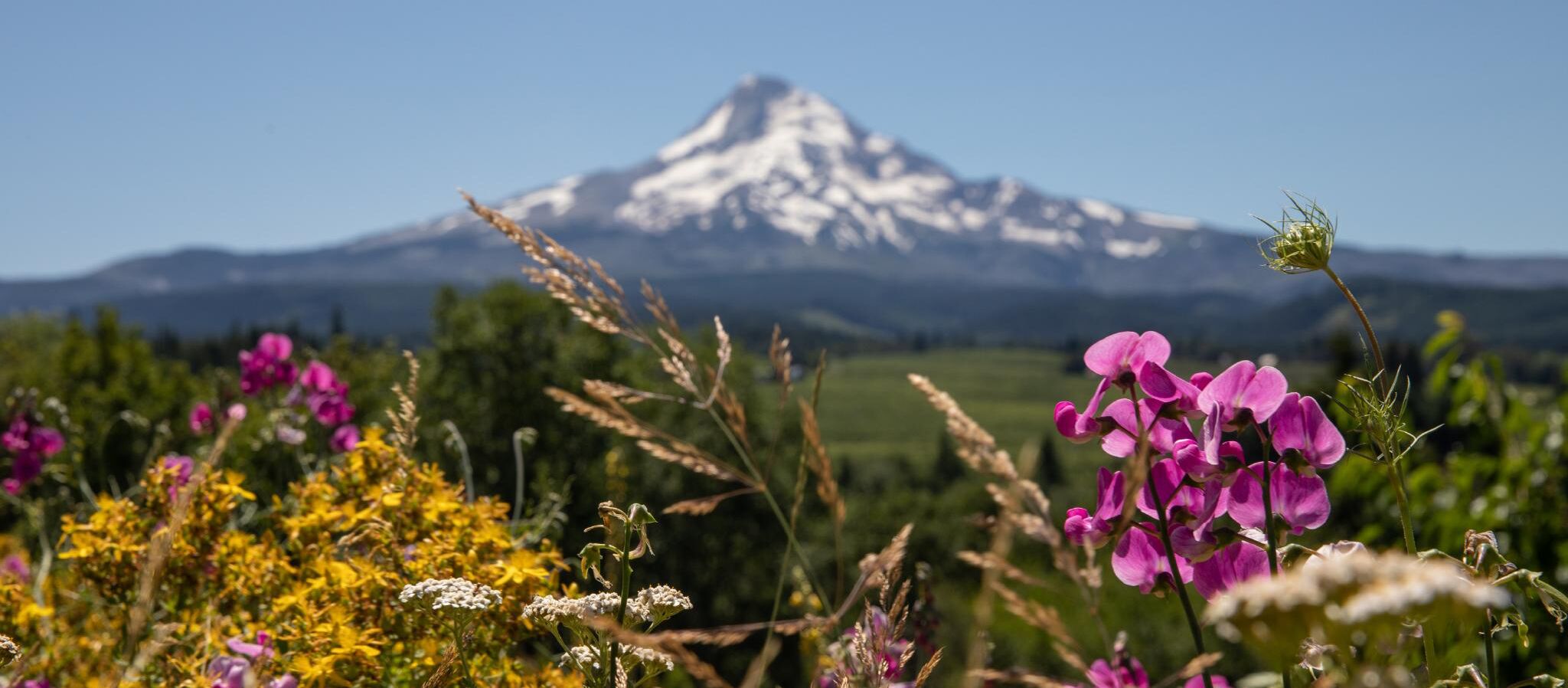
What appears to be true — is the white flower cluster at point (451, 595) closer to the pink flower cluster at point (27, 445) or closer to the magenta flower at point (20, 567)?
the magenta flower at point (20, 567)

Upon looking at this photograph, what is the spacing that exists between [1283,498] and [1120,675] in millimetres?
701

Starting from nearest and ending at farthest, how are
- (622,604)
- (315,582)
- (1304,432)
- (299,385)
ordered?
(622,604) < (1304,432) < (315,582) < (299,385)

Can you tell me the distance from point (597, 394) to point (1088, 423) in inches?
33.1

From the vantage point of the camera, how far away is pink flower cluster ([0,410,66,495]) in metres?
5.37

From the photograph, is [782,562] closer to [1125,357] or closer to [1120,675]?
[1120,675]

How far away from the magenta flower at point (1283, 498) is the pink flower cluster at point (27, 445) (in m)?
5.77

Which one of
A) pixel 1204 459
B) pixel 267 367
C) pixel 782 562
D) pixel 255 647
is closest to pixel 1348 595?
pixel 1204 459

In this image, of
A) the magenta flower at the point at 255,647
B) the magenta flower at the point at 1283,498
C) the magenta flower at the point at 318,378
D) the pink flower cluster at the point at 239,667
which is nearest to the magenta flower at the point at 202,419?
the magenta flower at the point at 318,378

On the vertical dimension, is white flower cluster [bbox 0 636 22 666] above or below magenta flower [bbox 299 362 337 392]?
above

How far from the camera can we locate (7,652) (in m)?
1.46

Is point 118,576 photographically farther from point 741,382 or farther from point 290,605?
point 741,382

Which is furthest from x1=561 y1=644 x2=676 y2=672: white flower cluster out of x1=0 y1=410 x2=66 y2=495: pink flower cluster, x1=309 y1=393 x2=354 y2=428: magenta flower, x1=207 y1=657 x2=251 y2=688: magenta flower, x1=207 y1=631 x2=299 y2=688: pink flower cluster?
x1=0 y1=410 x2=66 y2=495: pink flower cluster

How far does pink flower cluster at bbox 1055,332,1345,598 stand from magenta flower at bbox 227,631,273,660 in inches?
51.2

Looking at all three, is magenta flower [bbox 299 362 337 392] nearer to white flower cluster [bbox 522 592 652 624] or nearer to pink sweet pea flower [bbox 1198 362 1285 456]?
white flower cluster [bbox 522 592 652 624]
